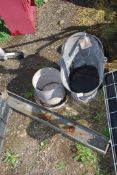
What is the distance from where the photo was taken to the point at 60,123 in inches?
304

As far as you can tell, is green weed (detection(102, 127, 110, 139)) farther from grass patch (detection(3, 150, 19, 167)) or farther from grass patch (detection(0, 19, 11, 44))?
grass patch (detection(0, 19, 11, 44))

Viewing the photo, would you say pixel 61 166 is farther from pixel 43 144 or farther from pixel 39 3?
pixel 39 3

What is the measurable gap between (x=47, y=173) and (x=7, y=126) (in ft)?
4.45

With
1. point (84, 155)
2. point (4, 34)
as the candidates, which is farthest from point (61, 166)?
point (4, 34)

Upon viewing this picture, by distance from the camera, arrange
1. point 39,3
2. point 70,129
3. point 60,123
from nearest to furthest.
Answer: point 70,129
point 60,123
point 39,3

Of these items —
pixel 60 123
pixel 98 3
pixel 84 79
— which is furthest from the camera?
pixel 98 3

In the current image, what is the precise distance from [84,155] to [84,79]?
1.58 metres

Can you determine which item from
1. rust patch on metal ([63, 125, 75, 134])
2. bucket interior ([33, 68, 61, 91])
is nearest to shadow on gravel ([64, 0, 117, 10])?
bucket interior ([33, 68, 61, 91])

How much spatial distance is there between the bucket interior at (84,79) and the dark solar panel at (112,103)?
0.25 metres

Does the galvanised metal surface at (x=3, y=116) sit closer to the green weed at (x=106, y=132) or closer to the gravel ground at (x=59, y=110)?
the gravel ground at (x=59, y=110)

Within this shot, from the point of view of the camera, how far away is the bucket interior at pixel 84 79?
7797 millimetres

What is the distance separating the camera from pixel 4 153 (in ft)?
A: 25.6

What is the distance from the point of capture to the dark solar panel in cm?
707

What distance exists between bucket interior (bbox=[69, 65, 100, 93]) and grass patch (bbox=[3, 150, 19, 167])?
69.7 inches
